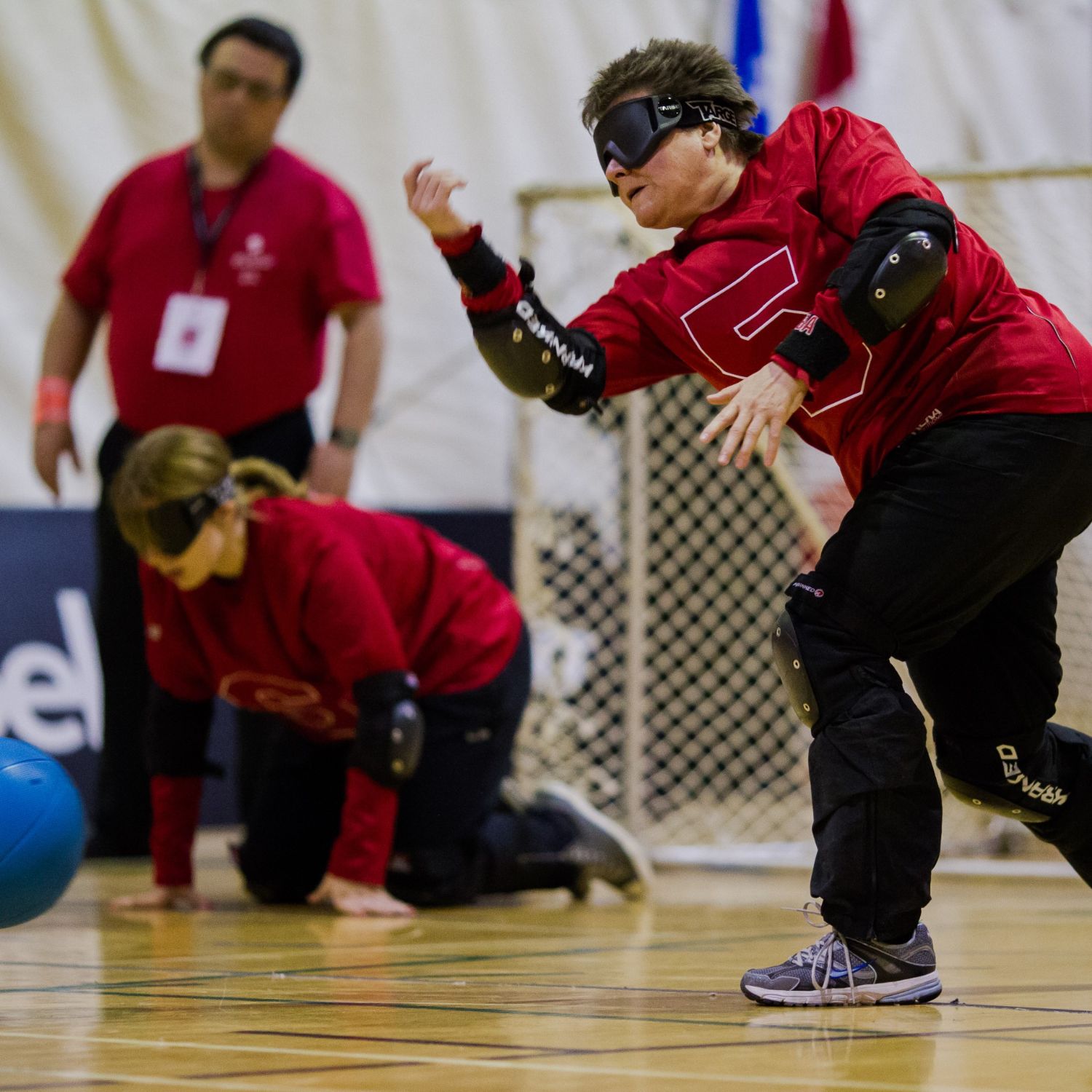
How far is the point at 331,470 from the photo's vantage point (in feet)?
15.4

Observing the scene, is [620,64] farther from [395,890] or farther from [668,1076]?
[395,890]

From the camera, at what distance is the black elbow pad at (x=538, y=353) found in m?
2.52

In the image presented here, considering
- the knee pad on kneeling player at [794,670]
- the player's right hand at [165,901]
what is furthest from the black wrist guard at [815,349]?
the player's right hand at [165,901]

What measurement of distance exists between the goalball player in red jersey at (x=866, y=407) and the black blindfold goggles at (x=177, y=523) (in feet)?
3.95

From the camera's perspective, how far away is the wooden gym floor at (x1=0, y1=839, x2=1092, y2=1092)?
1696 mm

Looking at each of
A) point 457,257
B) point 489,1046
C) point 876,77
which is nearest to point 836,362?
point 457,257

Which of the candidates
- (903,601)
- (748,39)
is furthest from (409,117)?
(903,601)

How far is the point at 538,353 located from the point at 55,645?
144 inches

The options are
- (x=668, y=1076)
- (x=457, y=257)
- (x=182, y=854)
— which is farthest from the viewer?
(x=182, y=854)

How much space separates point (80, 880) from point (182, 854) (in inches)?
33.3

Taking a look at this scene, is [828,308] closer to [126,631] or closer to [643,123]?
[643,123]

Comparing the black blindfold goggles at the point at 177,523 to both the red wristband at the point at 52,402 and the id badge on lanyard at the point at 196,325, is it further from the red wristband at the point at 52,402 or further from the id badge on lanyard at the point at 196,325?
the red wristband at the point at 52,402

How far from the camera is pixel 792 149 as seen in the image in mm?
2570

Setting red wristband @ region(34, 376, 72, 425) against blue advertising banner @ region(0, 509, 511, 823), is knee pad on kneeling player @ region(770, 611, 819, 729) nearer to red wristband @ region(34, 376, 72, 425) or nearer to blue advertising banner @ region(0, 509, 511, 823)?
red wristband @ region(34, 376, 72, 425)
